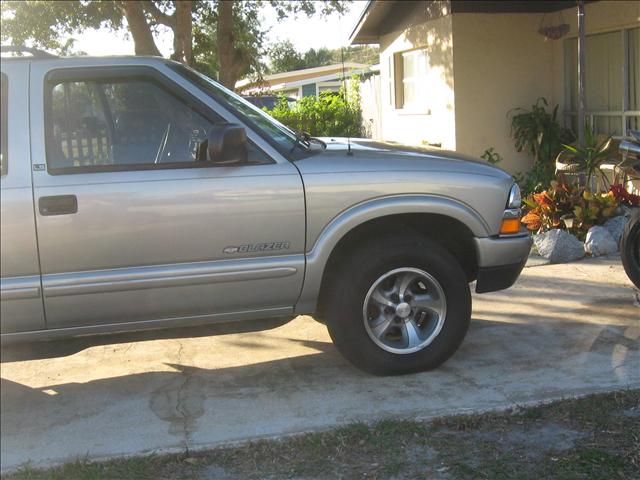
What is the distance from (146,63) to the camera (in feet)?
14.6

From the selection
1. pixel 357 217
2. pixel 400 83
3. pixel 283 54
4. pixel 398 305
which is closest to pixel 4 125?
pixel 357 217

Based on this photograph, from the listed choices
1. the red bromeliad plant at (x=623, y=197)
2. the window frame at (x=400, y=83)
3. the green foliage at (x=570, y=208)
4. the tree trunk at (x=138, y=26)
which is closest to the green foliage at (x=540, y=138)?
the green foliage at (x=570, y=208)

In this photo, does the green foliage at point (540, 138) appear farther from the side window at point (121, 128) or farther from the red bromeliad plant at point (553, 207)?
the side window at point (121, 128)

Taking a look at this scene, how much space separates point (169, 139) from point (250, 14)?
15349mm

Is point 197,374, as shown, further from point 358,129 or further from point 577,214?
point 358,129

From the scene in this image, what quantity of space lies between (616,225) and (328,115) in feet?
41.3

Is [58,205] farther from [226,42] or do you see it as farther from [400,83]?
[226,42]

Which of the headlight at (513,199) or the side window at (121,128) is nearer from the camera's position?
the side window at (121,128)

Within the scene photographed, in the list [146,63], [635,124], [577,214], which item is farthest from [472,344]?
[635,124]

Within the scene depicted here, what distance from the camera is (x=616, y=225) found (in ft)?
27.0

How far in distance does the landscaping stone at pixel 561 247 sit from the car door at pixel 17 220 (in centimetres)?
525

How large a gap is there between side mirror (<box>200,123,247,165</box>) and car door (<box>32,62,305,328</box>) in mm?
110

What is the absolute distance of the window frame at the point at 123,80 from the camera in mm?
4289

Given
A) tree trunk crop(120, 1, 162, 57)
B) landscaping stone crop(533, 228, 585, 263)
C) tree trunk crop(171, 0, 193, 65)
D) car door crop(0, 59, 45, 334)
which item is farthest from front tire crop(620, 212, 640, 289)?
tree trunk crop(120, 1, 162, 57)
